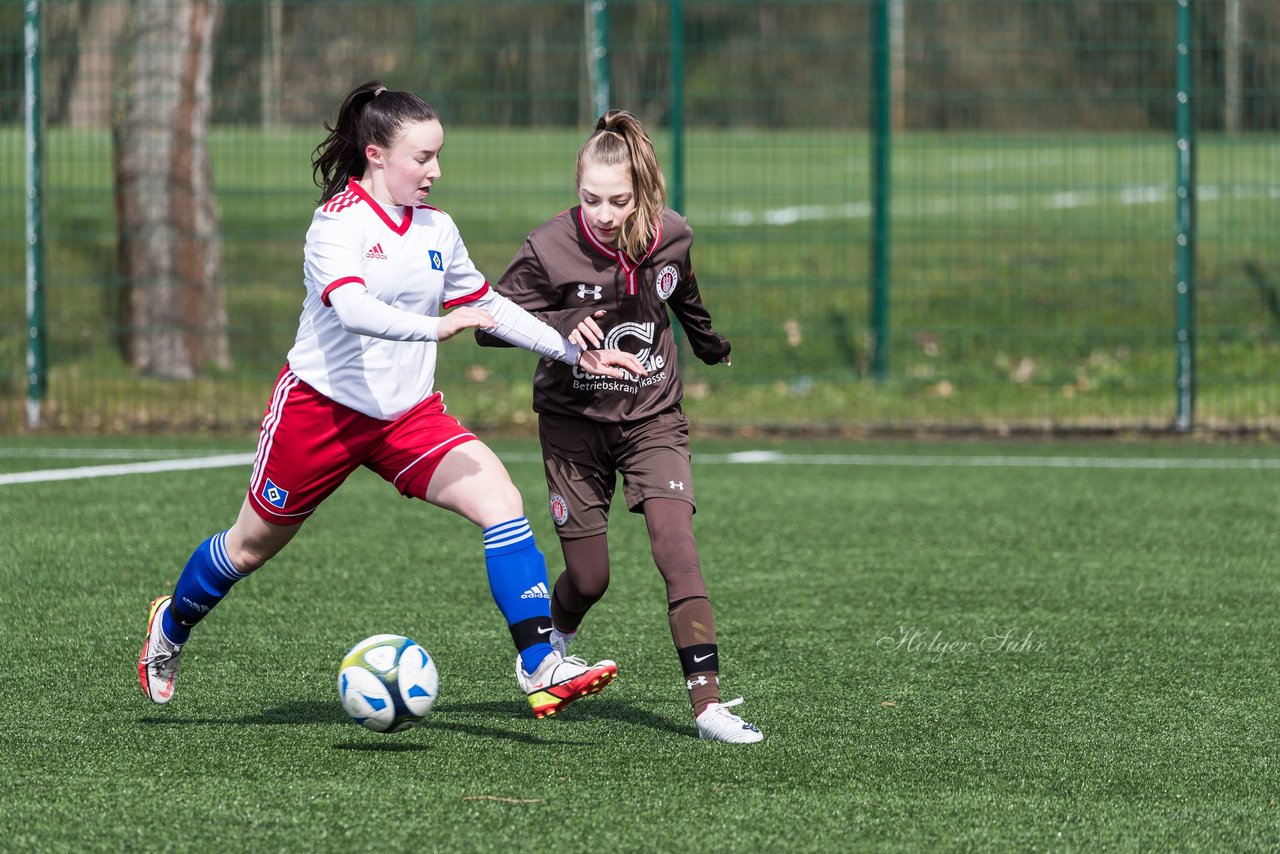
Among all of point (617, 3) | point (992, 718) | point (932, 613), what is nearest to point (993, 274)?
point (617, 3)

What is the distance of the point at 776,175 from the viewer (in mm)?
14453

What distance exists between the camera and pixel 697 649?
4918 millimetres

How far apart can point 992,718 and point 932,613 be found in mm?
1500

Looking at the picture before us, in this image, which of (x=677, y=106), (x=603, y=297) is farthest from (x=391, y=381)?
(x=677, y=106)

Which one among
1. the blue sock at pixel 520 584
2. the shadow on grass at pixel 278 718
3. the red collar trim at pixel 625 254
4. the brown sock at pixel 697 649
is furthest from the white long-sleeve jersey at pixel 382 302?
the shadow on grass at pixel 278 718

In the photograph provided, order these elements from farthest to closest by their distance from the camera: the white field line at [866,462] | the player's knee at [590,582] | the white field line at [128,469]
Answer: the white field line at [866,462]
the white field line at [128,469]
the player's knee at [590,582]

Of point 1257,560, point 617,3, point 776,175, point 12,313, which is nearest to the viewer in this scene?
point 1257,560

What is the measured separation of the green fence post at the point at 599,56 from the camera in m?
11.9

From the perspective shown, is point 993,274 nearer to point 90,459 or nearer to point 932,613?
point 90,459

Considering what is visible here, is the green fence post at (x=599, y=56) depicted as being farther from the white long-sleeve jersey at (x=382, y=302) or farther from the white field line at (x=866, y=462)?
the white long-sleeve jersey at (x=382, y=302)

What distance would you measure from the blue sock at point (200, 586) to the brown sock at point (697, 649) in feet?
4.08

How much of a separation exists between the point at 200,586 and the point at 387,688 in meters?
0.79

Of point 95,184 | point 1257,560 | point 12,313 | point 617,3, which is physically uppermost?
point 617,3

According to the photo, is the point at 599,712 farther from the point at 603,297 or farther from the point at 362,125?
the point at 362,125
